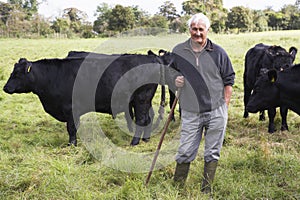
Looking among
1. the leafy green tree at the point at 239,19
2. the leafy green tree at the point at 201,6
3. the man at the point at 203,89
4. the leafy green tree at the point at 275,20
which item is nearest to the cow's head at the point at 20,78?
the man at the point at 203,89

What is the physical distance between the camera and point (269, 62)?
6.40 meters

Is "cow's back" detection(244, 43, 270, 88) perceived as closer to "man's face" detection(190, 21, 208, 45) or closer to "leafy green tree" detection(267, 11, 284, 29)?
"man's face" detection(190, 21, 208, 45)

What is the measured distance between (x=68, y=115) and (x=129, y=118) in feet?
3.99

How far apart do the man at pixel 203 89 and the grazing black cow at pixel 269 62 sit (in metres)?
2.24

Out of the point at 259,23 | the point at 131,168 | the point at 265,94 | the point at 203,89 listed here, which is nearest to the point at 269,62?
the point at 265,94

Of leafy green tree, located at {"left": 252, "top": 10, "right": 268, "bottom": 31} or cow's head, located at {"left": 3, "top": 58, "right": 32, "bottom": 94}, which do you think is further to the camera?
leafy green tree, located at {"left": 252, "top": 10, "right": 268, "bottom": 31}

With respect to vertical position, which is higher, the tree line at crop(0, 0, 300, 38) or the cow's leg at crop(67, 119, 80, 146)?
the tree line at crop(0, 0, 300, 38)

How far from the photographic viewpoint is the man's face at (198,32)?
328 cm

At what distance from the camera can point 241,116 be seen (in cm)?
703

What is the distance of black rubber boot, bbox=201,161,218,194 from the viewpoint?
3.69 meters

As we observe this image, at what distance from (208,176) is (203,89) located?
3.21ft

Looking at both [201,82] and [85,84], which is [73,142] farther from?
[201,82]

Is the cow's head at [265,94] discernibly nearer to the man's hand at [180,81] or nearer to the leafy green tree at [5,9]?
the man's hand at [180,81]

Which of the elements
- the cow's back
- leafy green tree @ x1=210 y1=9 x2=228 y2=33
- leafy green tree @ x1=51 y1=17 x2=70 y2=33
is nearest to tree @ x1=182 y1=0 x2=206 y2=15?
leafy green tree @ x1=210 y1=9 x2=228 y2=33
